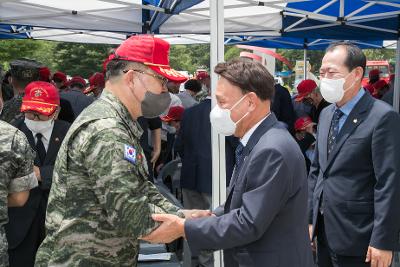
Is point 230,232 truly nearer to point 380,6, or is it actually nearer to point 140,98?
point 140,98

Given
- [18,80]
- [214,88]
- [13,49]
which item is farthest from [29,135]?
[13,49]

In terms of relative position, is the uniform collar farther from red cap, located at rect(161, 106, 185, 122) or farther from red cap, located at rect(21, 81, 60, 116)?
red cap, located at rect(161, 106, 185, 122)

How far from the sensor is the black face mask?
2.08 metres

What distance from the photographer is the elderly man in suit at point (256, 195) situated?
1.79 m

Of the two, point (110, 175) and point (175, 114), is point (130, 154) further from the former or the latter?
point (175, 114)

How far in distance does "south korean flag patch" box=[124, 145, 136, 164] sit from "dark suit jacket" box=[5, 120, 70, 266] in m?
1.64

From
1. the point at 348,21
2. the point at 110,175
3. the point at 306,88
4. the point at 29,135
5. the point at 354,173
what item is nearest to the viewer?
the point at 110,175

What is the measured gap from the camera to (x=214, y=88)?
2.80 m

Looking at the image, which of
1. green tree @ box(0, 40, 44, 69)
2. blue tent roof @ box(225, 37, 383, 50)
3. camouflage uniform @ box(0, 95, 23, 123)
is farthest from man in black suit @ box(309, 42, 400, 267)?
green tree @ box(0, 40, 44, 69)

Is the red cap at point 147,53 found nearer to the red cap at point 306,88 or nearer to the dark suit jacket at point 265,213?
the dark suit jacket at point 265,213

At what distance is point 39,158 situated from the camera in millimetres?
3432

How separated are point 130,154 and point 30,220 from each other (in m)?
1.83

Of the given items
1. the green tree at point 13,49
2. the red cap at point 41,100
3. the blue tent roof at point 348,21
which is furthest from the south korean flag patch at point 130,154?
the green tree at point 13,49

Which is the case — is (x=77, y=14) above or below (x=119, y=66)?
above
